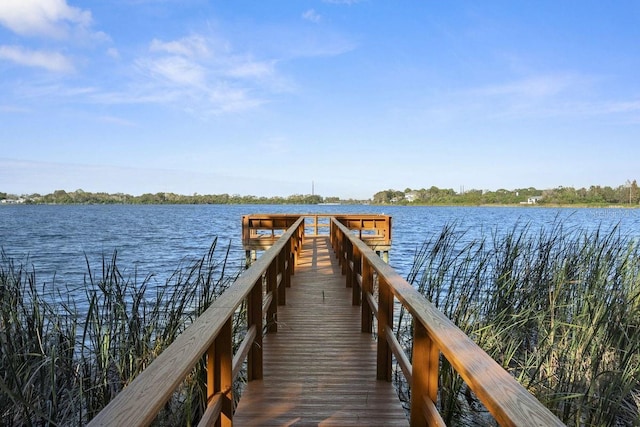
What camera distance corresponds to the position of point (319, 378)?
3.15 m

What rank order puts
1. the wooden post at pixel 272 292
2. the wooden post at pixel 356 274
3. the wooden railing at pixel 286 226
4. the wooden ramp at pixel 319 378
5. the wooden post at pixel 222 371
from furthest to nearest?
1. the wooden railing at pixel 286 226
2. the wooden post at pixel 356 274
3. the wooden post at pixel 272 292
4. the wooden ramp at pixel 319 378
5. the wooden post at pixel 222 371

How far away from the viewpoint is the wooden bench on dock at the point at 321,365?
1.04 meters

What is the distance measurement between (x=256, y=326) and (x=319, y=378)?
2.11ft

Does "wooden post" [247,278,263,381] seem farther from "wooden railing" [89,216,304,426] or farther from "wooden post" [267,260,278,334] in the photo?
"wooden post" [267,260,278,334]

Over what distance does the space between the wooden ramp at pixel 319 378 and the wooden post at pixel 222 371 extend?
644mm

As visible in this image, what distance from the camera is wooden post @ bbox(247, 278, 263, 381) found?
A: 9.78 ft

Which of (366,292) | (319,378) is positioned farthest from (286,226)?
(319,378)

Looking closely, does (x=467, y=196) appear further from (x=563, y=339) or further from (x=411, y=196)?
A: (x=563, y=339)

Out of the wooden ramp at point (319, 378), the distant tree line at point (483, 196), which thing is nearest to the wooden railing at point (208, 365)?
the wooden ramp at point (319, 378)

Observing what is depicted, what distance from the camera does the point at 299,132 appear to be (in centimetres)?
2938

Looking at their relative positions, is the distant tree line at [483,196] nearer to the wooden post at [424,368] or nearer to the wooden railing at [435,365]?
the wooden railing at [435,365]

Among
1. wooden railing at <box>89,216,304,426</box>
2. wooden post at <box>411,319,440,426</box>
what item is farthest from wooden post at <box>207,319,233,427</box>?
wooden post at <box>411,319,440,426</box>

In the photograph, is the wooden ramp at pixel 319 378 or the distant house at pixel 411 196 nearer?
the wooden ramp at pixel 319 378

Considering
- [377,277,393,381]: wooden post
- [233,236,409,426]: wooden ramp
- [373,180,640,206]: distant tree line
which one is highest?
[373,180,640,206]: distant tree line
